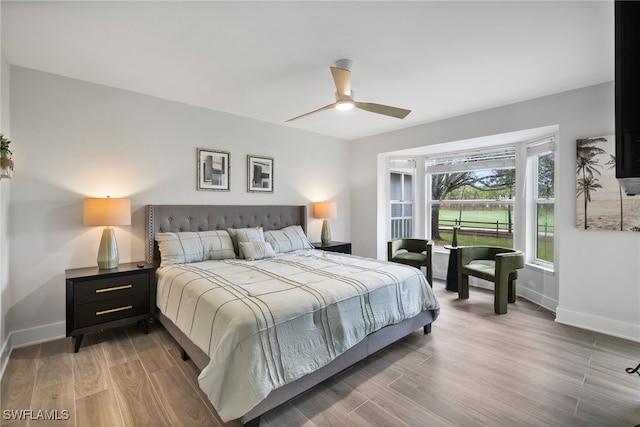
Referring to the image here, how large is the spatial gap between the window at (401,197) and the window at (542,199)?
1.91 meters

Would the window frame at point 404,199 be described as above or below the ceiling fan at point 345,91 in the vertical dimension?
below

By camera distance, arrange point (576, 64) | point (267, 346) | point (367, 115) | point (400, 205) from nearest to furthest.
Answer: point (267, 346) → point (576, 64) → point (367, 115) → point (400, 205)

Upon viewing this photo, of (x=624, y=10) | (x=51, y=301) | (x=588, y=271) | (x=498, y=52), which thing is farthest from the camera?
(x=588, y=271)

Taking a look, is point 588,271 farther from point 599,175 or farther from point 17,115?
point 17,115

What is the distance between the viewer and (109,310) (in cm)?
277

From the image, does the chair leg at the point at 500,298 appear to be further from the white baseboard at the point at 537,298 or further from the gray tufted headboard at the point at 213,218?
the gray tufted headboard at the point at 213,218

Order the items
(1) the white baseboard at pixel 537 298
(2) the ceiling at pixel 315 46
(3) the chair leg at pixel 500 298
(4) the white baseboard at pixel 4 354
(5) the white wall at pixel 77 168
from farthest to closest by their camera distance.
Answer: (1) the white baseboard at pixel 537 298, (3) the chair leg at pixel 500 298, (5) the white wall at pixel 77 168, (4) the white baseboard at pixel 4 354, (2) the ceiling at pixel 315 46

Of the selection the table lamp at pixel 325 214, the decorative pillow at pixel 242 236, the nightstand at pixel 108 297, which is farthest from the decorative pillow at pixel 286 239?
the nightstand at pixel 108 297

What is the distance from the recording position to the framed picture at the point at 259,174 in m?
4.32

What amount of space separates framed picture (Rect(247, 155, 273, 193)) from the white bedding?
1.57m

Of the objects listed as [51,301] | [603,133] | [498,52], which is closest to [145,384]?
[51,301]

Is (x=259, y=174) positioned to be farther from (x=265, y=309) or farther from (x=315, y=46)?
(x=265, y=309)

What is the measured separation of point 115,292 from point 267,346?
1.95m

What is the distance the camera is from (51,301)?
2914 mm
